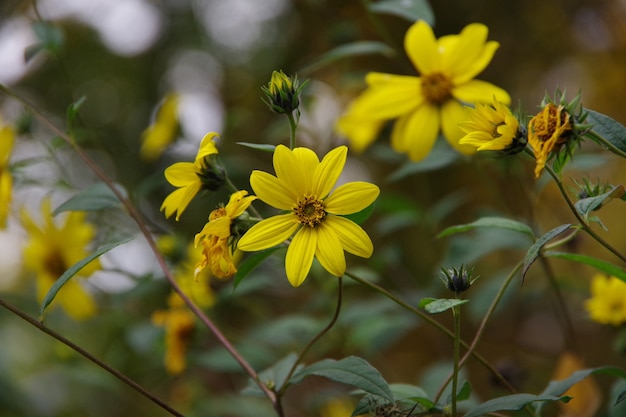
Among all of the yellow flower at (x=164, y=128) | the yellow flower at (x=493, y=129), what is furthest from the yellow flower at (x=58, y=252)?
the yellow flower at (x=493, y=129)

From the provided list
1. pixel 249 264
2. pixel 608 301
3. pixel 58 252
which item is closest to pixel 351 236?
pixel 249 264

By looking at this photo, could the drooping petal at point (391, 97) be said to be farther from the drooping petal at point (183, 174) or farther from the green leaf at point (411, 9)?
the drooping petal at point (183, 174)

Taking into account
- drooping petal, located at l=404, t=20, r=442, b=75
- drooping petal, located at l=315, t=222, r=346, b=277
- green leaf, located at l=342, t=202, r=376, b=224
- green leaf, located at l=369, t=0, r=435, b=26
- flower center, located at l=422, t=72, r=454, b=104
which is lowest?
drooping petal, located at l=315, t=222, r=346, b=277

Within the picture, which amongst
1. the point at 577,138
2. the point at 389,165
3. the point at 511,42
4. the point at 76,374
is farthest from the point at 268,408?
the point at 511,42

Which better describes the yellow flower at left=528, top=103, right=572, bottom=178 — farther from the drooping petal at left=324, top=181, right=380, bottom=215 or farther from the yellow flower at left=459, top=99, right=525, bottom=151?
the drooping petal at left=324, top=181, right=380, bottom=215

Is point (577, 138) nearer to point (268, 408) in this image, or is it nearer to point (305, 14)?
point (268, 408)

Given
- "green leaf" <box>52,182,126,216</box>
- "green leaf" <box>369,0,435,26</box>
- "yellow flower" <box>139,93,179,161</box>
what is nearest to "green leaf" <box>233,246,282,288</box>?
"green leaf" <box>52,182,126,216</box>
